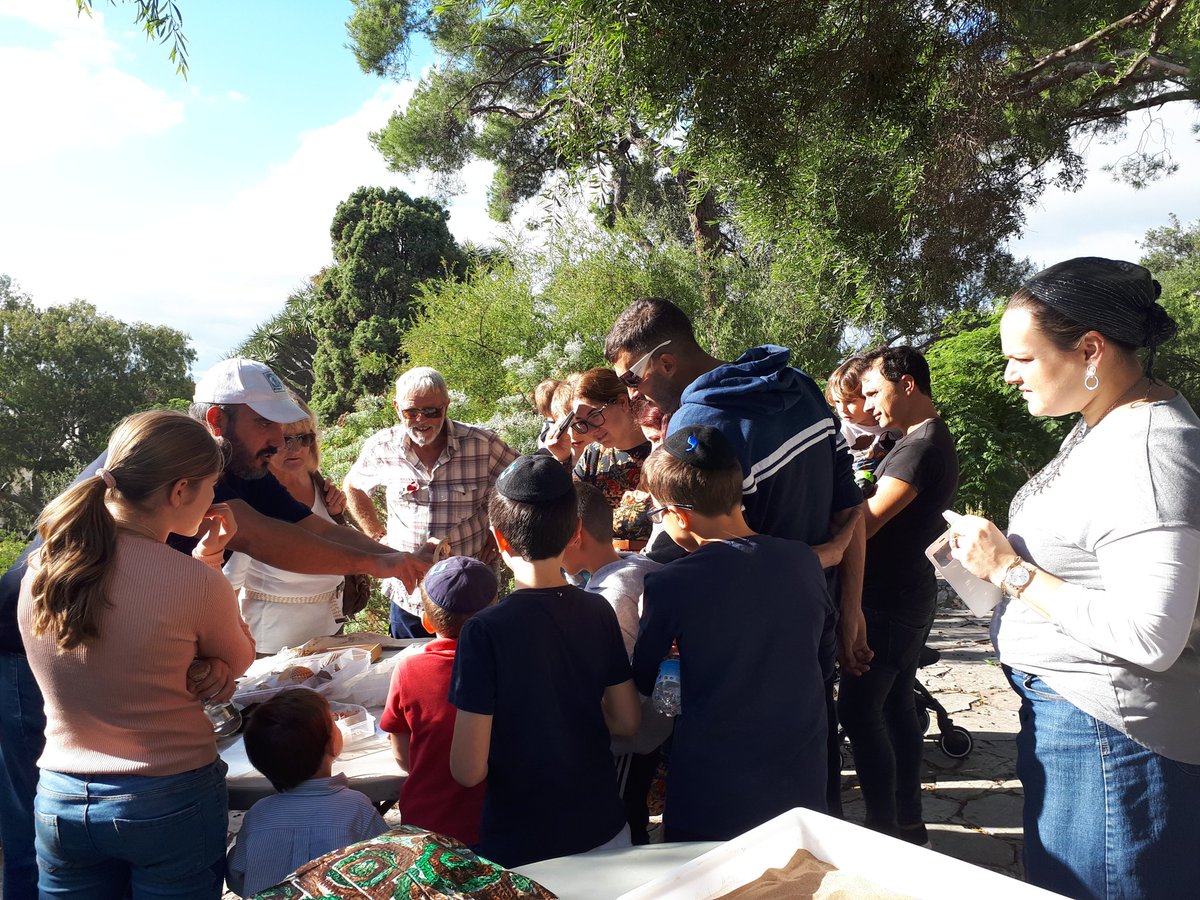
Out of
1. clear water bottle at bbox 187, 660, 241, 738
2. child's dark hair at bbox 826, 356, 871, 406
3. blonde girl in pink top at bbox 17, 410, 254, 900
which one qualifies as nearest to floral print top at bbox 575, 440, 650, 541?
child's dark hair at bbox 826, 356, 871, 406

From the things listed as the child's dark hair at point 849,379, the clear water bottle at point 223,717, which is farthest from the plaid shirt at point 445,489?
the clear water bottle at point 223,717

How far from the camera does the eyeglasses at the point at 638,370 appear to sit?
280 cm

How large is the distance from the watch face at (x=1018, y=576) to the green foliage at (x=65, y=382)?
42894 millimetres

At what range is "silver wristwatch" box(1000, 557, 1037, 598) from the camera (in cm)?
169

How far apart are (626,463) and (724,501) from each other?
5.55 ft

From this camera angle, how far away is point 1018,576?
1.69 m

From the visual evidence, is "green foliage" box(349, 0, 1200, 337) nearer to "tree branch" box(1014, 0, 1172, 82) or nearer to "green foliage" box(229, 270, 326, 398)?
"tree branch" box(1014, 0, 1172, 82)

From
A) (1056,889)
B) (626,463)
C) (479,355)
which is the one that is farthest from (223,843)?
(479,355)

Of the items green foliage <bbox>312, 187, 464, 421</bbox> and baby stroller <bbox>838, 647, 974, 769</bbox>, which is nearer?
baby stroller <bbox>838, 647, 974, 769</bbox>

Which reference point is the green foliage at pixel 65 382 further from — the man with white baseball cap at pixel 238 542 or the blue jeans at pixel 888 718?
the blue jeans at pixel 888 718

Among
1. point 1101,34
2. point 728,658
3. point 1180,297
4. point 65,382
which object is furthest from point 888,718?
point 65,382

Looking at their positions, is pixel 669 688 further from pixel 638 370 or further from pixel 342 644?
pixel 342 644

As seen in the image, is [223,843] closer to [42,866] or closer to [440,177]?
[42,866]

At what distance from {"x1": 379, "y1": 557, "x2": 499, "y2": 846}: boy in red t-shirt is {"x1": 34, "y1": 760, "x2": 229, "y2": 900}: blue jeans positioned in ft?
1.41
